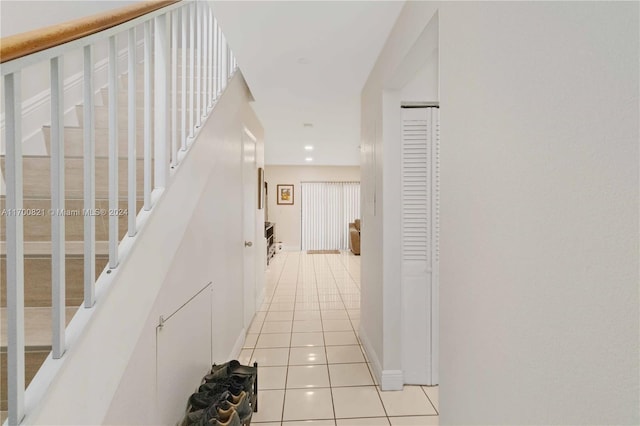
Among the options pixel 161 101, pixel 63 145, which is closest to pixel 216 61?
pixel 161 101

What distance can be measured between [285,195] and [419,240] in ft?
23.6

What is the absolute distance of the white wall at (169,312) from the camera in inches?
36.3

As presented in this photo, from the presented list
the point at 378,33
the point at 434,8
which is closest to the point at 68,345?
the point at 434,8

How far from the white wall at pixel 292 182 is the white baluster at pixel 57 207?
27.4ft

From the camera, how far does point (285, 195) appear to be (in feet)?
30.2

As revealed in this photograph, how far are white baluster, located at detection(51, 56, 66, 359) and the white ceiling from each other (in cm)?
120

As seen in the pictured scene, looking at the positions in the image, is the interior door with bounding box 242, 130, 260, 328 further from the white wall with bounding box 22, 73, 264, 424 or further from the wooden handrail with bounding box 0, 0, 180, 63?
the wooden handrail with bounding box 0, 0, 180, 63

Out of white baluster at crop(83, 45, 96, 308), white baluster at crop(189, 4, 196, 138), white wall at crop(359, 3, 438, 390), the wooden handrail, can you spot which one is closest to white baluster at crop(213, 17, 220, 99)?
white baluster at crop(189, 4, 196, 138)

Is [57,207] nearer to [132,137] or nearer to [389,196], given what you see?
[132,137]

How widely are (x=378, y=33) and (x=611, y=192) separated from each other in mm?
1789

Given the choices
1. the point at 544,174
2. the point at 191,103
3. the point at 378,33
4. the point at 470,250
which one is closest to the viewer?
the point at 544,174

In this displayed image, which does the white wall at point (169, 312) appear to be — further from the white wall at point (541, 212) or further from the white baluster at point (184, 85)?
the white wall at point (541, 212)

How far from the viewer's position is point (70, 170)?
5.45 feet

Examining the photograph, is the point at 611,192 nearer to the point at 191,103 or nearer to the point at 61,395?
the point at 61,395
